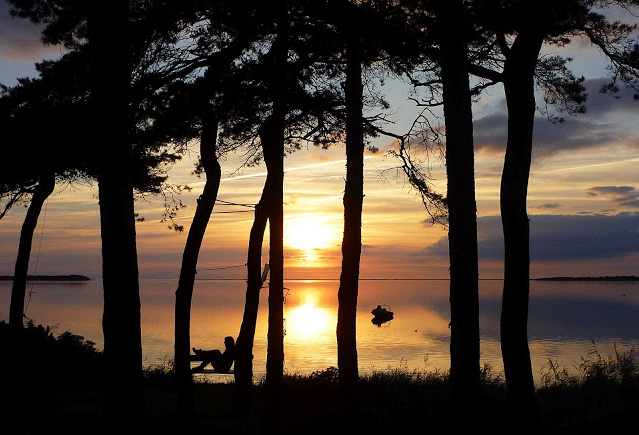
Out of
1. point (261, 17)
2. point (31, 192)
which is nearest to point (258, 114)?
point (261, 17)

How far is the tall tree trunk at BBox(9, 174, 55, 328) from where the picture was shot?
68.2ft

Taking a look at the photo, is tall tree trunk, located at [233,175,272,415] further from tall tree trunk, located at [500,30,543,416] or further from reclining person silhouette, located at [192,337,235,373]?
tall tree trunk, located at [500,30,543,416]

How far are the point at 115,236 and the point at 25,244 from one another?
1398 cm

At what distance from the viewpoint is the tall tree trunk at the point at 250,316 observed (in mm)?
13508

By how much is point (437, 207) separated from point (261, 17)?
6.80 m

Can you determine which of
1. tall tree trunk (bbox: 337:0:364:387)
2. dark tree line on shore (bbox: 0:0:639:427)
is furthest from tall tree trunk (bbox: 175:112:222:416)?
tall tree trunk (bbox: 337:0:364:387)

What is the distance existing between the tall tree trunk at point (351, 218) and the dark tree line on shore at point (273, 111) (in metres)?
0.03

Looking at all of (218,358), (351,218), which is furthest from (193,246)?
(351,218)

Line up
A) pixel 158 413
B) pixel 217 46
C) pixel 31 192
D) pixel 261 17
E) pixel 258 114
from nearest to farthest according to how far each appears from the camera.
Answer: pixel 261 17
pixel 158 413
pixel 217 46
pixel 258 114
pixel 31 192

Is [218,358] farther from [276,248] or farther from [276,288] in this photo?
[276,248]

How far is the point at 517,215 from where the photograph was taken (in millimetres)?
9789

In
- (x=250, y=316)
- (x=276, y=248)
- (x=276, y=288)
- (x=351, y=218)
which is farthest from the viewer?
(x=351, y=218)

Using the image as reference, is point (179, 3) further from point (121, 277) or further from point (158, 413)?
point (158, 413)

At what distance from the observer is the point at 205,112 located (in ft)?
44.1
